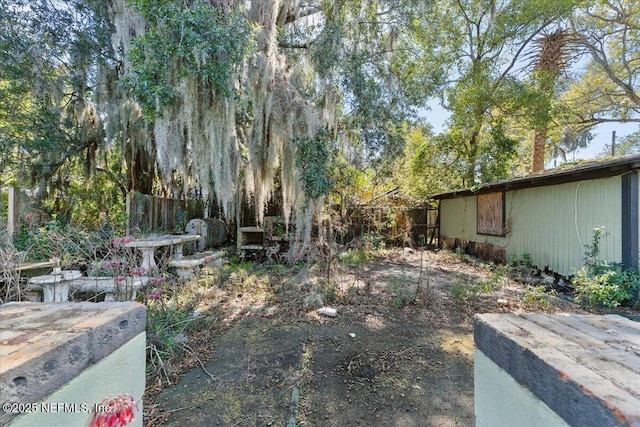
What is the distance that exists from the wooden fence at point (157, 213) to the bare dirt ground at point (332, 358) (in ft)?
8.61

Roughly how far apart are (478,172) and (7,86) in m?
11.1

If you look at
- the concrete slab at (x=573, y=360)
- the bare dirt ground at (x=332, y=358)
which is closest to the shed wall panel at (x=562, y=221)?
the bare dirt ground at (x=332, y=358)

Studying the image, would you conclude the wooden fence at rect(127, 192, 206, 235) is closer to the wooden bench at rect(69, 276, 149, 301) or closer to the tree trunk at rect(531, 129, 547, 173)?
the wooden bench at rect(69, 276, 149, 301)

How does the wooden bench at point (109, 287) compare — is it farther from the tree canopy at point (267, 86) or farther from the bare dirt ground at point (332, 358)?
the tree canopy at point (267, 86)

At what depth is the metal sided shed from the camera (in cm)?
407

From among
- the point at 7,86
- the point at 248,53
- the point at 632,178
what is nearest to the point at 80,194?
the point at 7,86

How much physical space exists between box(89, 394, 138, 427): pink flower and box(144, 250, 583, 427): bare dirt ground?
1.20m

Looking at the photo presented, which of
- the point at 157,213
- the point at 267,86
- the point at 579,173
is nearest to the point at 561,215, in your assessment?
the point at 579,173

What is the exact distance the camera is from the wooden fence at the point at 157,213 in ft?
18.5

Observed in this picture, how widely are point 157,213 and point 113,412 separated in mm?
6214

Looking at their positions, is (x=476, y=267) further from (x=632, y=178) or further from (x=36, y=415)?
(x=36, y=415)

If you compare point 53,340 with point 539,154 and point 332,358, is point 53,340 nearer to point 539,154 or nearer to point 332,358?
point 332,358

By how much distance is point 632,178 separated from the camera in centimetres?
400

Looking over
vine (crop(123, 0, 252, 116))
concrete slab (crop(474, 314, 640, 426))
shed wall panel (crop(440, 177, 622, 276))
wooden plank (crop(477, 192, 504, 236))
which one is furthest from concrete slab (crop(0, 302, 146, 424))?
wooden plank (crop(477, 192, 504, 236))
